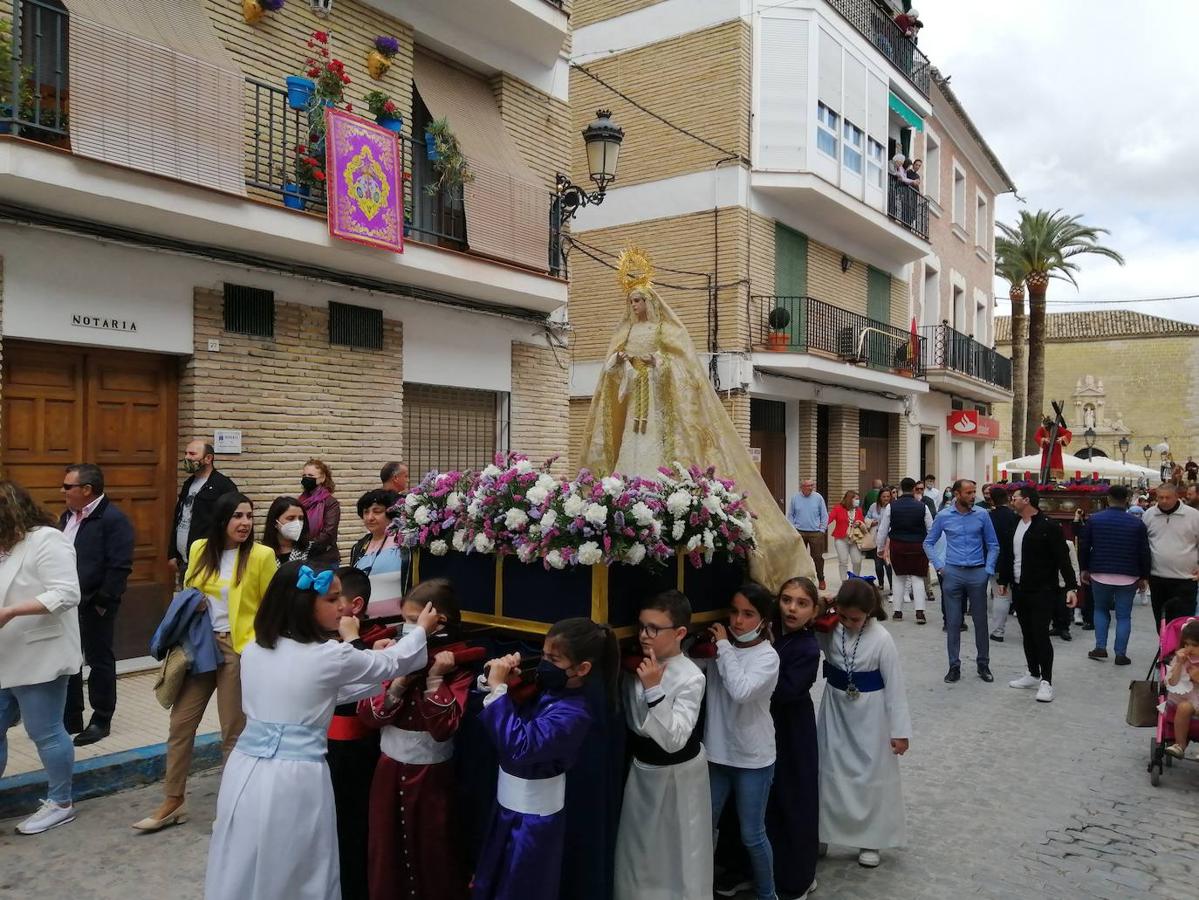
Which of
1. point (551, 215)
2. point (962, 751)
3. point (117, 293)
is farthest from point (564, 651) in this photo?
point (551, 215)

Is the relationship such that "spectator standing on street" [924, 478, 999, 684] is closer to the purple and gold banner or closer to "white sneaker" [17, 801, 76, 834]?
the purple and gold banner

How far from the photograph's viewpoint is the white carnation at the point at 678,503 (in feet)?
12.3

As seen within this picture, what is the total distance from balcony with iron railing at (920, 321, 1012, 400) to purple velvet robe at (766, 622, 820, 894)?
18.7 metres

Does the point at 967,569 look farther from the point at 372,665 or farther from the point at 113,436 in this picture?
the point at 113,436

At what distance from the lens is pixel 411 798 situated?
340 centimetres

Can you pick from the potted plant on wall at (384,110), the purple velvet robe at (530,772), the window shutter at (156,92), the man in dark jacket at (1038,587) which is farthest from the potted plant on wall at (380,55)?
the purple velvet robe at (530,772)

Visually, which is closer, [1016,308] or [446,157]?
[446,157]

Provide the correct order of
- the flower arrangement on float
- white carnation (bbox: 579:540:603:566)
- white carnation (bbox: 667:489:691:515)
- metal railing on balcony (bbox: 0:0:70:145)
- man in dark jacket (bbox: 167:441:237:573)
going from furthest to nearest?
1. metal railing on balcony (bbox: 0:0:70:145)
2. man in dark jacket (bbox: 167:441:237:573)
3. white carnation (bbox: 667:489:691:515)
4. the flower arrangement on float
5. white carnation (bbox: 579:540:603:566)

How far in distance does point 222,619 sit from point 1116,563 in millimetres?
7958

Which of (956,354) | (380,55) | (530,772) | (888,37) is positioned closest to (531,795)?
(530,772)

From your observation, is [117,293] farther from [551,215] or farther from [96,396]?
[551,215]

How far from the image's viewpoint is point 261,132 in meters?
9.23

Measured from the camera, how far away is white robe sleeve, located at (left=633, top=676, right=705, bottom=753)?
3391 mm

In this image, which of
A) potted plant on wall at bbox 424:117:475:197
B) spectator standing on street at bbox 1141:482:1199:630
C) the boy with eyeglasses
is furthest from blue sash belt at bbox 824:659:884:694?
potted plant on wall at bbox 424:117:475:197
